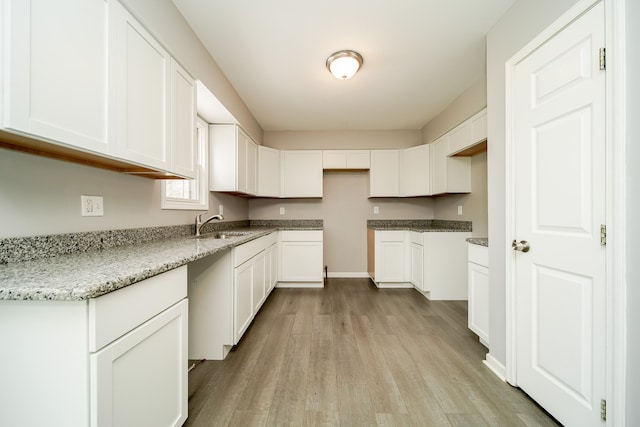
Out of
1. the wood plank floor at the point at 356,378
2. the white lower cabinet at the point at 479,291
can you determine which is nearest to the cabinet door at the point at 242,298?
the wood plank floor at the point at 356,378

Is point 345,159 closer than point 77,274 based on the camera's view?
No

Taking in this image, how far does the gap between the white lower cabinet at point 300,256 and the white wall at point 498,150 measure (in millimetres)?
2216

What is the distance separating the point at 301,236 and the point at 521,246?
8.51 ft

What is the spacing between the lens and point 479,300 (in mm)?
2021

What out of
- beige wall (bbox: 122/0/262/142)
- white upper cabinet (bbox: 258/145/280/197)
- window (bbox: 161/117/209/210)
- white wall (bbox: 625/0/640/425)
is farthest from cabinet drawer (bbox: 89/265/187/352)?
white upper cabinet (bbox: 258/145/280/197)

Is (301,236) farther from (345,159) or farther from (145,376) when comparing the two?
(145,376)

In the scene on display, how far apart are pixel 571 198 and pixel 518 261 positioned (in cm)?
51

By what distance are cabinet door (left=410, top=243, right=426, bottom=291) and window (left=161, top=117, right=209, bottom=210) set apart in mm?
2700

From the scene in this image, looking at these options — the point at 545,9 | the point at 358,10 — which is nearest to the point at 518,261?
the point at 545,9

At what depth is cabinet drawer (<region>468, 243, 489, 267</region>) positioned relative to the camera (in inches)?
75.4

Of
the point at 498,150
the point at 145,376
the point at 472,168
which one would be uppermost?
the point at 472,168

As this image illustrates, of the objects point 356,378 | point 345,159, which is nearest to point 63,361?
point 356,378

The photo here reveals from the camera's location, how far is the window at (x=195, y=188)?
203 cm

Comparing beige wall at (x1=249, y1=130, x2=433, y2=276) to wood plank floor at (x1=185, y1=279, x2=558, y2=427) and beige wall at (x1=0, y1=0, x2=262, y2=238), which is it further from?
beige wall at (x1=0, y1=0, x2=262, y2=238)
